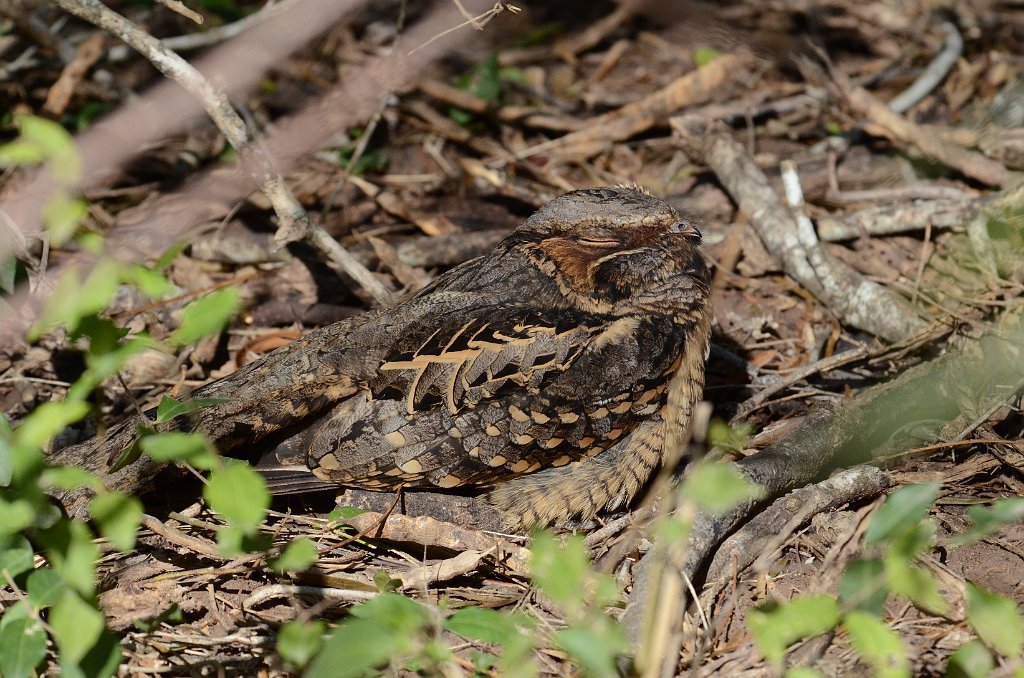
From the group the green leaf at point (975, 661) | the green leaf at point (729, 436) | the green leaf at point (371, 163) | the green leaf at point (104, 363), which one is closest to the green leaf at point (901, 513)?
the green leaf at point (975, 661)

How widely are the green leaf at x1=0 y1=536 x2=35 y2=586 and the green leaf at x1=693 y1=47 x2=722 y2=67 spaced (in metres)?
4.79

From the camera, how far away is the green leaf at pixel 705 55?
19.3 feet

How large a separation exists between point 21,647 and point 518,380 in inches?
66.2

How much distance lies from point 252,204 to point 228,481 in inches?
124

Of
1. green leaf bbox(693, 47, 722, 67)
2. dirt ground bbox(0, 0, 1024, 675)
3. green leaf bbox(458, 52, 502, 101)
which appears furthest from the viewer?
green leaf bbox(693, 47, 722, 67)

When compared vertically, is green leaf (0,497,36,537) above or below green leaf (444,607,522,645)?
above

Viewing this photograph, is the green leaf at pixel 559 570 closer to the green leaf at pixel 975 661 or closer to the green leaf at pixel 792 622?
the green leaf at pixel 792 622

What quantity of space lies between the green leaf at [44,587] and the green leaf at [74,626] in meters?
0.08

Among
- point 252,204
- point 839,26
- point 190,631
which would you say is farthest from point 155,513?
point 839,26

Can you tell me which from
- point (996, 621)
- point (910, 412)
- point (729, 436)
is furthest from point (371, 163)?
point (996, 621)

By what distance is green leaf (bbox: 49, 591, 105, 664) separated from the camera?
2094 mm

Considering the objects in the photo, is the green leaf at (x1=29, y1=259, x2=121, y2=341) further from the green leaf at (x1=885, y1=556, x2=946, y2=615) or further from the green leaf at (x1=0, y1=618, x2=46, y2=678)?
the green leaf at (x1=885, y1=556, x2=946, y2=615)

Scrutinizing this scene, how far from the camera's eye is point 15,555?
2412mm

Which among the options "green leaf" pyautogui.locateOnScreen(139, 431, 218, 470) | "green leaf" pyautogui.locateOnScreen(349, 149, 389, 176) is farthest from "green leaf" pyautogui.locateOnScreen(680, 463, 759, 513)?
"green leaf" pyautogui.locateOnScreen(349, 149, 389, 176)
